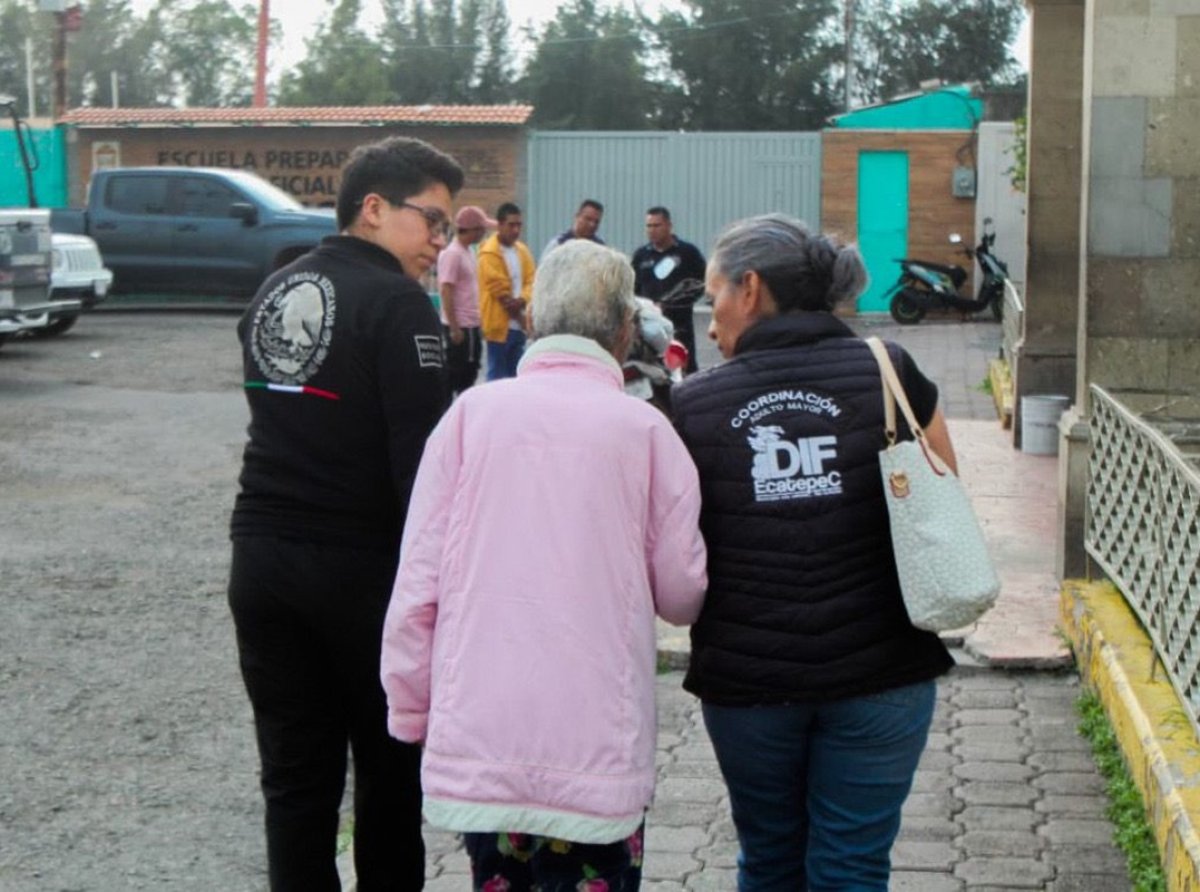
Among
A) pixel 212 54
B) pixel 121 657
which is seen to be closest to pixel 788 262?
pixel 121 657

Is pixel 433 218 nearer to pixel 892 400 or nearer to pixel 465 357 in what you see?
pixel 892 400

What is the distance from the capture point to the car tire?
21438mm

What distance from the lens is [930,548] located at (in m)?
3.66

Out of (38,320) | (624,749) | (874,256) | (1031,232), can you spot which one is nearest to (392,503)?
(624,749)

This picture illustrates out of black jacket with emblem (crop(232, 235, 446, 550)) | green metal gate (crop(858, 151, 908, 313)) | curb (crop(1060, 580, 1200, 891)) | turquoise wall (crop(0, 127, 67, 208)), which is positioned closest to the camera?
black jacket with emblem (crop(232, 235, 446, 550))

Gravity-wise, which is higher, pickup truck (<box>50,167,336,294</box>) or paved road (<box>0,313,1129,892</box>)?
pickup truck (<box>50,167,336,294</box>)

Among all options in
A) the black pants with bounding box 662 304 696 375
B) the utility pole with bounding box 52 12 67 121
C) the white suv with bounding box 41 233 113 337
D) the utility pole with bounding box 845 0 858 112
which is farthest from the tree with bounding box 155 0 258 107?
the black pants with bounding box 662 304 696 375

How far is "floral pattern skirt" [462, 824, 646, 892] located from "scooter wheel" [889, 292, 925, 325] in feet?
73.6

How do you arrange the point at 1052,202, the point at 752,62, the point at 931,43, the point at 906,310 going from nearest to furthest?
1. the point at 1052,202
2. the point at 906,310
3. the point at 752,62
4. the point at 931,43

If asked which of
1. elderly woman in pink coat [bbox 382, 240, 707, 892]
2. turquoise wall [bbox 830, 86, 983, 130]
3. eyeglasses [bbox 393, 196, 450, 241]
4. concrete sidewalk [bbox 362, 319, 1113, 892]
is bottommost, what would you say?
concrete sidewalk [bbox 362, 319, 1113, 892]

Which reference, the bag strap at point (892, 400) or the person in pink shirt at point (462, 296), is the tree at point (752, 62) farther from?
the bag strap at point (892, 400)

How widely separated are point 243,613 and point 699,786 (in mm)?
2114

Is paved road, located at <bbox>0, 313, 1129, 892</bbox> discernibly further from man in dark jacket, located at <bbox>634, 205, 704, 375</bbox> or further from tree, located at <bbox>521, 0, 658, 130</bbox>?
tree, located at <bbox>521, 0, 658, 130</bbox>

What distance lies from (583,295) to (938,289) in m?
22.4
